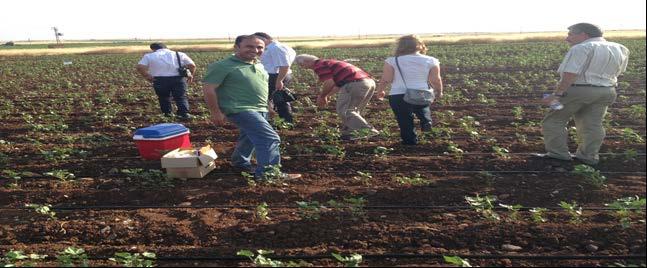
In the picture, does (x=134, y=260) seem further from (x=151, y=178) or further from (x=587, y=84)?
(x=587, y=84)

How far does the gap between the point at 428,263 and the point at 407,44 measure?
3.34 meters

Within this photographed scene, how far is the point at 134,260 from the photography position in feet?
9.47

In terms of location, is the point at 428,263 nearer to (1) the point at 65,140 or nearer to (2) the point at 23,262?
(2) the point at 23,262

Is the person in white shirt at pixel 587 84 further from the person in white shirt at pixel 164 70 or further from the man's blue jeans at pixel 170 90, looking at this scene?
the man's blue jeans at pixel 170 90

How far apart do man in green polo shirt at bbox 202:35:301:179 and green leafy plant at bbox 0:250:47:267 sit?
6.18ft

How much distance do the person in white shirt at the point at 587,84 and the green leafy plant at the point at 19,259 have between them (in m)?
4.55

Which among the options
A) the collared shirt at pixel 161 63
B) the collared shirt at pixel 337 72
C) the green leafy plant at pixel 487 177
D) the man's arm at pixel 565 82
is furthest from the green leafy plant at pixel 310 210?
the collared shirt at pixel 161 63

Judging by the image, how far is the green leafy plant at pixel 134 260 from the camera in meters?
2.86

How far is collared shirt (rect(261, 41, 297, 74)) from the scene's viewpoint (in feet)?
21.4

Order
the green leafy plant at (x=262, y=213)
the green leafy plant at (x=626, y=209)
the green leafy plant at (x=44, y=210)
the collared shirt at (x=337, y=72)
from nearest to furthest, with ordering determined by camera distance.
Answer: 1. the green leafy plant at (x=626, y=209)
2. the green leafy plant at (x=262, y=213)
3. the green leafy plant at (x=44, y=210)
4. the collared shirt at (x=337, y=72)

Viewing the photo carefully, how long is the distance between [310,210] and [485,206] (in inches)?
55.0

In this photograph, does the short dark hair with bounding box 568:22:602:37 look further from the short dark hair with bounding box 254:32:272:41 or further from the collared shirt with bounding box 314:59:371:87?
the short dark hair with bounding box 254:32:272:41

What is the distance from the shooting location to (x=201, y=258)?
10.1 ft

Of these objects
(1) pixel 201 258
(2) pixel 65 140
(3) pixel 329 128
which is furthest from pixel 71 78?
(1) pixel 201 258
